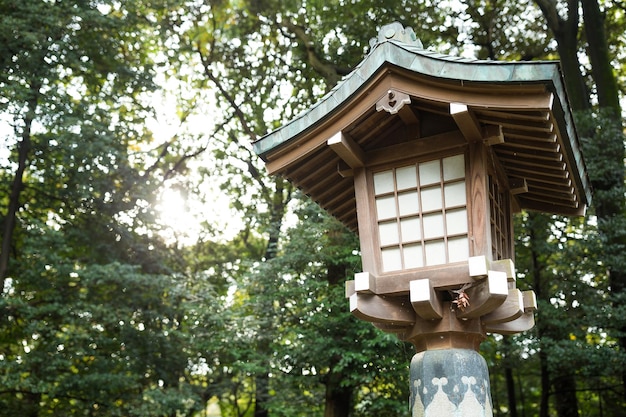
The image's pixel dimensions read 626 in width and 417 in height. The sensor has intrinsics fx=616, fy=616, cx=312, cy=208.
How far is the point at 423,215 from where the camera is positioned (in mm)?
4293

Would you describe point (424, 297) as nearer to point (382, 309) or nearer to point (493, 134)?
point (382, 309)

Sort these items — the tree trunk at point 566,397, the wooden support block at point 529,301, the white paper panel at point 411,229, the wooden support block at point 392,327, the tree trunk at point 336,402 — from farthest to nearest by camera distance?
the tree trunk at point 566,397 < the tree trunk at point 336,402 < the wooden support block at point 529,301 < the wooden support block at point 392,327 < the white paper panel at point 411,229

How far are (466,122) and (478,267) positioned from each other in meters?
0.94

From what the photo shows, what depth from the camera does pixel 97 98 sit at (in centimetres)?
1284

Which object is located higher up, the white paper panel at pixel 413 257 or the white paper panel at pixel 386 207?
the white paper panel at pixel 386 207

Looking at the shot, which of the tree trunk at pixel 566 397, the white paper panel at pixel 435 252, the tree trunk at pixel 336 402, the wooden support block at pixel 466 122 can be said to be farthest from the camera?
the tree trunk at pixel 566 397

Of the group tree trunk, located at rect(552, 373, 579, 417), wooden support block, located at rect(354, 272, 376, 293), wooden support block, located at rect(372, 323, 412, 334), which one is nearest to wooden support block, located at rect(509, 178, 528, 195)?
wooden support block, located at rect(372, 323, 412, 334)

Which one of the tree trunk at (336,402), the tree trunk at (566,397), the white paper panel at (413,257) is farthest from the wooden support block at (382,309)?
the tree trunk at (566,397)

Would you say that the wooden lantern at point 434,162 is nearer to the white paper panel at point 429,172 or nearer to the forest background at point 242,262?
the white paper panel at point 429,172

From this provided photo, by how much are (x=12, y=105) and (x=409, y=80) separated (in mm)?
8059

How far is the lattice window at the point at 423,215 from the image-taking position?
4168mm

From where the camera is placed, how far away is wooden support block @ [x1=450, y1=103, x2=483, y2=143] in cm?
390

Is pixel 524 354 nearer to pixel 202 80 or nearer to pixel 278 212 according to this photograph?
pixel 278 212

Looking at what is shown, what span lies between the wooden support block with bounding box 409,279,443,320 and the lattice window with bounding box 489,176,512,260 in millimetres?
705
